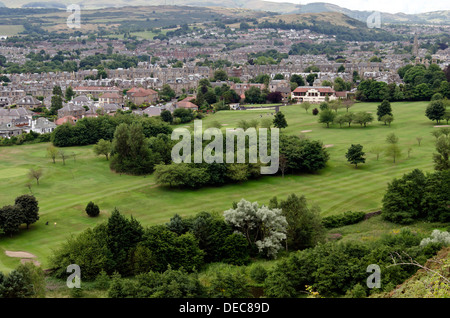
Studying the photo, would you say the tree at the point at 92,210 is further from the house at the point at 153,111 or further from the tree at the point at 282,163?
the house at the point at 153,111

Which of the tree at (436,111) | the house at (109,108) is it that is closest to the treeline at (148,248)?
the tree at (436,111)

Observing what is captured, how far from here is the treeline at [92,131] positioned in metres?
65.9

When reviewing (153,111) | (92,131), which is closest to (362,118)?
(153,111)

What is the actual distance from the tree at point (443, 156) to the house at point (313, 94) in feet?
165

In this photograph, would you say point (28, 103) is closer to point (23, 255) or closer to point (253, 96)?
point (253, 96)

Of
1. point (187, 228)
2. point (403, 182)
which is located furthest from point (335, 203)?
point (187, 228)

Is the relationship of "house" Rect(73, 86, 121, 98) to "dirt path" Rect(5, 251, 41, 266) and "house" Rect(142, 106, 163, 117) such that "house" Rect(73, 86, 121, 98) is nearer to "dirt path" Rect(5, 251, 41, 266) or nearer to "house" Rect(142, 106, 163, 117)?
"house" Rect(142, 106, 163, 117)

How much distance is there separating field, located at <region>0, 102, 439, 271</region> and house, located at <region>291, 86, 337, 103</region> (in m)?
34.8

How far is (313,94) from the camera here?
100188 mm

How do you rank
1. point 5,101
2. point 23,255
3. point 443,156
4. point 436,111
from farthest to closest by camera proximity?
point 5,101, point 436,111, point 443,156, point 23,255

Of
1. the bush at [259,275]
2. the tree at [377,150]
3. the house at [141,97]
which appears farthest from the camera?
the house at [141,97]

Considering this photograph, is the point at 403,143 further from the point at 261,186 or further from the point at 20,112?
the point at 20,112

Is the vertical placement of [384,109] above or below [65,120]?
above
